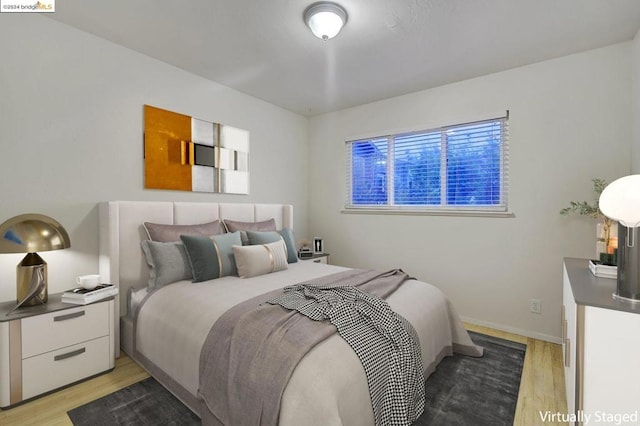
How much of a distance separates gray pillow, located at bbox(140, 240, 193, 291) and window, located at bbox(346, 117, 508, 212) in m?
2.29

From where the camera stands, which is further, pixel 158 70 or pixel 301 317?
pixel 158 70

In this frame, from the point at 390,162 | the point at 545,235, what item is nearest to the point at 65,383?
the point at 390,162

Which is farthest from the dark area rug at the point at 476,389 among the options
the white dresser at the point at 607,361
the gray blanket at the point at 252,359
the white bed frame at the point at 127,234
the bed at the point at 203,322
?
the white bed frame at the point at 127,234

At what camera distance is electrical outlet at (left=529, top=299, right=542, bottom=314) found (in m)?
2.80

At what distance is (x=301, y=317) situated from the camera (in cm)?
158

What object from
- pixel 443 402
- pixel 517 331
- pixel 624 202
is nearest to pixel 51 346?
pixel 443 402

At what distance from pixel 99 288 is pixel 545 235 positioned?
373 cm

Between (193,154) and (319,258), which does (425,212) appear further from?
(193,154)

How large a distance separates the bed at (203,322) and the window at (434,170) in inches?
52.3

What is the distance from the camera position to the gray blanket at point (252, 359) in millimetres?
1290

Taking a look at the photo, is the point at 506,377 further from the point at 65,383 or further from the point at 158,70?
the point at 158,70

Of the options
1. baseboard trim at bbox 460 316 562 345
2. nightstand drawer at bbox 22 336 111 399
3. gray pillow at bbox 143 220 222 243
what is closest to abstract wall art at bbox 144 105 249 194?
gray pillow at bbox 143 220 222 243

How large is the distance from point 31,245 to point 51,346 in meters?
0.65

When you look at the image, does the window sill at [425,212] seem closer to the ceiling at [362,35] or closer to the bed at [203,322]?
the bed at [203,322]
